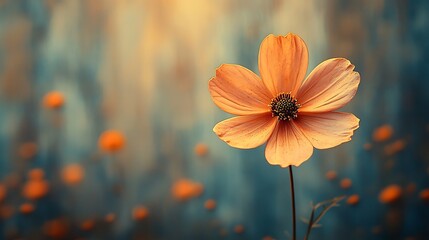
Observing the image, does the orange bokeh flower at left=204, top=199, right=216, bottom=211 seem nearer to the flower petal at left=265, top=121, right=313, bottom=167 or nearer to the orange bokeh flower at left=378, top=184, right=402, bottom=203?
the orange bokeh flower at left=378, top=184, right=402, bottom=203

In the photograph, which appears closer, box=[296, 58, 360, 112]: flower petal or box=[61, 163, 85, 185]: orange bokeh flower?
box=[296, 58, 360, 112]: flower petal

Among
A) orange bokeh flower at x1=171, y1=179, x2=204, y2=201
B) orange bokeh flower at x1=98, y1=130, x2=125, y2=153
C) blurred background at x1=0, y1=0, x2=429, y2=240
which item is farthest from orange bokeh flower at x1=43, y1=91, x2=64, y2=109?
orange bokeh flower at x1=171, y1=179, x2=204, y2=201

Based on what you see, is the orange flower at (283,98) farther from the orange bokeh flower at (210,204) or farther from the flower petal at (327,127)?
the orange bokeh flower at (210,204)

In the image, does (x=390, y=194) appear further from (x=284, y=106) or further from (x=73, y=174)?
(x=284, y=106)

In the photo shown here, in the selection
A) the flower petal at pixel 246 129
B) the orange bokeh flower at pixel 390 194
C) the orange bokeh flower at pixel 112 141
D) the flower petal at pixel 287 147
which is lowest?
the orange bokeh flower at pixel 390 194

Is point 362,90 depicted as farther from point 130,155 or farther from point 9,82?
point 9,82

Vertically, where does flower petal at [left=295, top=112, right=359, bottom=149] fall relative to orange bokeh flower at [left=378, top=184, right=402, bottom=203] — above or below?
above

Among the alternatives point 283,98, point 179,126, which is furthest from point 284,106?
point 179,126

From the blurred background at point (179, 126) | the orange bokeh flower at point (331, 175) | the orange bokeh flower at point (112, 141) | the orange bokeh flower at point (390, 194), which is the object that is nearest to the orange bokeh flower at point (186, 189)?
the blurred background at point (179, 126)
